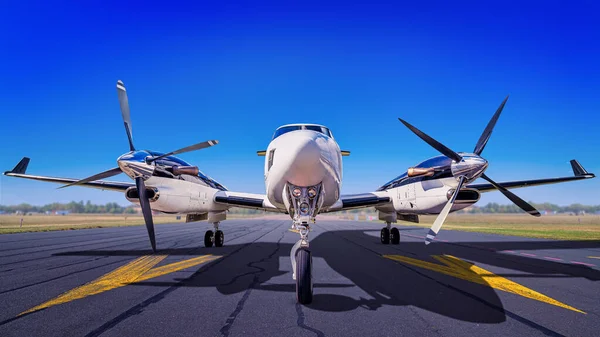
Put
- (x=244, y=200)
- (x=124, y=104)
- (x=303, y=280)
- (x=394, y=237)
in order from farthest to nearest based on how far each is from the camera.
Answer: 1. (x=394, y=237)
2. (x=244, y=200)
3. (x=124, y=104)
4. (x=303, y=280)

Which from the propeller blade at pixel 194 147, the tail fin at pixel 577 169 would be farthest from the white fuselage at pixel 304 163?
the tail fin at pixel 577 169

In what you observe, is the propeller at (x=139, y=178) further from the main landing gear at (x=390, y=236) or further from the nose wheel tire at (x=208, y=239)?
the main landing gear at (x=390, y=236)

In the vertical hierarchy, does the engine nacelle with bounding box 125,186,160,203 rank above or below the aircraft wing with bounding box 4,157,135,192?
below

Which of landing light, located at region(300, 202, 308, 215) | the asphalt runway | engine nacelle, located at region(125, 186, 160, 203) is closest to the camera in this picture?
the asphalt runway

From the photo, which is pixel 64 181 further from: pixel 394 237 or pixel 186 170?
pixel 394 237

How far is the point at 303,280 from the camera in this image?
575cm

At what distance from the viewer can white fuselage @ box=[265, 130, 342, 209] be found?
6.12 metres

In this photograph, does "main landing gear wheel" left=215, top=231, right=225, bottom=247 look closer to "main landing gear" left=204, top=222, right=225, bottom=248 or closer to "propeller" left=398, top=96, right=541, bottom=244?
"main landing gear" left=204, top=222, right=225, bottom=248

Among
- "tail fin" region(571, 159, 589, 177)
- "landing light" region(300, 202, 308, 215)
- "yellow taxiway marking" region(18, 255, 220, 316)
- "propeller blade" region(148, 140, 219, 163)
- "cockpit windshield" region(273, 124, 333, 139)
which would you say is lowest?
"yellow taxiway marking" region(18, 255, 220, 316)

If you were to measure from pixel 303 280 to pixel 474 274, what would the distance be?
568 centimetres

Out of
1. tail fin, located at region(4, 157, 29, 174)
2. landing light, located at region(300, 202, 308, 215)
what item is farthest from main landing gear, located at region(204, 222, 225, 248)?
landing light, located at region(300, 202, 308, 215)

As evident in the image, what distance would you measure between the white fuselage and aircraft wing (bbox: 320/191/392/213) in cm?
460

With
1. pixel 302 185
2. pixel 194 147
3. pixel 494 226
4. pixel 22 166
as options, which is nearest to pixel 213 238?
pixel 194 147

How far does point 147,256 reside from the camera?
11.8 meters
